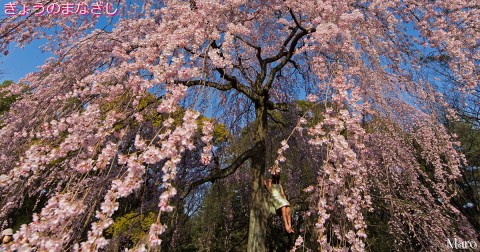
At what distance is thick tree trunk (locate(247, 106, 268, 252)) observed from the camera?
406cm

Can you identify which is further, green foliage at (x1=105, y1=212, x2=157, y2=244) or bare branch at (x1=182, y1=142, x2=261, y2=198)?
bare branch at (x1=182, y1=142, x2=261, y2=198)

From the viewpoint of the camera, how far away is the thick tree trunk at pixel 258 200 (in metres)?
4.06

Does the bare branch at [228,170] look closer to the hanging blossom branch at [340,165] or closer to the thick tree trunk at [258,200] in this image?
the thick tree trunk at [258,200]

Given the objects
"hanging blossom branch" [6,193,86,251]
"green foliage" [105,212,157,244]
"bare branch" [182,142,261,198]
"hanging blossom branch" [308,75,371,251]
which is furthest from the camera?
"bare branch" [182,142,261,198]

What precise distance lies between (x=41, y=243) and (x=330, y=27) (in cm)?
361

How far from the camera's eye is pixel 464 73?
346 cm

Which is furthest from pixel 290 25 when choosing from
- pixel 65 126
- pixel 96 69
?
pixel 65 126

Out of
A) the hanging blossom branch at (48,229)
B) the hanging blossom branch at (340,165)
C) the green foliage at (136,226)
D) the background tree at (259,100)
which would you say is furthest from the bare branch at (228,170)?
the hanging blossom branch at (48,229)

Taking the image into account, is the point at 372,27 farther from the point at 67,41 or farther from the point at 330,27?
the point at 67,41

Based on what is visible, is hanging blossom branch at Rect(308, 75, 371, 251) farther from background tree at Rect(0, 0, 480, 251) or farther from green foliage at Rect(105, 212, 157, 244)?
green foliage at Rect(105, 212, 157, 244)

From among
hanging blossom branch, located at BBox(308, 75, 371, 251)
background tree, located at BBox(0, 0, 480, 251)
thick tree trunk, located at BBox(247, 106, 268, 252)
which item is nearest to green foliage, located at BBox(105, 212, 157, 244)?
background tree, located at BBox(0, 0, 480, 251)

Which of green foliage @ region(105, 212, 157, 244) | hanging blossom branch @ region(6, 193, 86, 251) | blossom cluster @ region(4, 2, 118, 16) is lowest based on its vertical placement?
hanging blossom branch @ region(6, 193, 86, 251)

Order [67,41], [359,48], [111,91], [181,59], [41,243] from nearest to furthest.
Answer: [41,243] < [181,59] < [111,91] < [359,48] < [67,41]

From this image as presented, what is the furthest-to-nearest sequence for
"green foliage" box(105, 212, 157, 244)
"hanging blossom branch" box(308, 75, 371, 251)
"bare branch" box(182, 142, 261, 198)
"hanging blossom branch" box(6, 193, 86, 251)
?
"bare branch" box(182, 142, 261, 198), "green foliage" box(105, 212, 157, 244), "hanging blossom branch" box(308, 75, 371, 251), "hanging blossom branch" box(6, 193, 86, 251)
